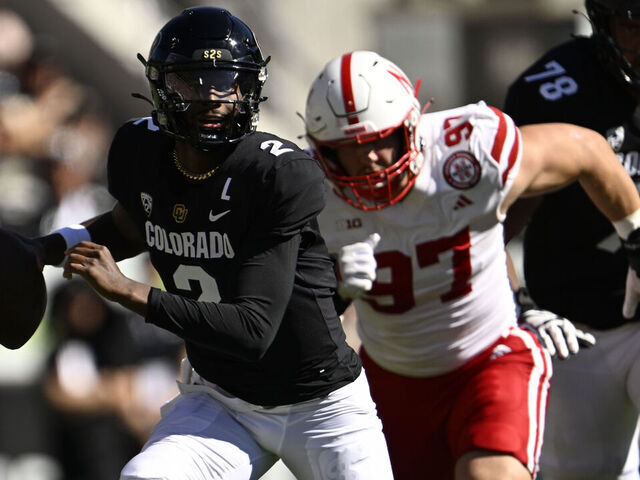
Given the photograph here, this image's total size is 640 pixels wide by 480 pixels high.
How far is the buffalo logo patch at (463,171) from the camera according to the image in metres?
4.53

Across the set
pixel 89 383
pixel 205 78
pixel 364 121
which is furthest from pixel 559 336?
pixel 89 383

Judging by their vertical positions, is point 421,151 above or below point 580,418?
above

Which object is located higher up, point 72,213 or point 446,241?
point 446,241

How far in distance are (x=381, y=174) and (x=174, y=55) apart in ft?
3.30

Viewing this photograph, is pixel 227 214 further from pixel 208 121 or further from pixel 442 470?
pixel 442 470

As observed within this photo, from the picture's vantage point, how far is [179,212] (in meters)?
3.77

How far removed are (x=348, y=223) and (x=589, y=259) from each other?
3.62ft

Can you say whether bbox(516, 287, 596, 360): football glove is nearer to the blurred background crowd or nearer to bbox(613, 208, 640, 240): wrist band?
bbox(613, 208, 640, 240): wrist band

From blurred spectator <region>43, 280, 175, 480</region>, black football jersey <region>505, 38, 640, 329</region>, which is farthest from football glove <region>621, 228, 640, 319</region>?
blurred spectator <region>43, 280, 175, 480</region>

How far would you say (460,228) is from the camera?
180 inches

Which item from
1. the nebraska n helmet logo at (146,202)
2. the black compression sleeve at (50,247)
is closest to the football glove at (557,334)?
the nebraska n helmet logo at (146,202)

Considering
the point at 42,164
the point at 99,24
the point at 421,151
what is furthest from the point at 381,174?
the point at 99,24

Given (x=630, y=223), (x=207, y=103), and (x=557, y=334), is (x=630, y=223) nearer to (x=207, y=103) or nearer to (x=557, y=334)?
(x=557, y=334)

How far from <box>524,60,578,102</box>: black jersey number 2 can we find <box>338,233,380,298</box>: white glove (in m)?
1.12
